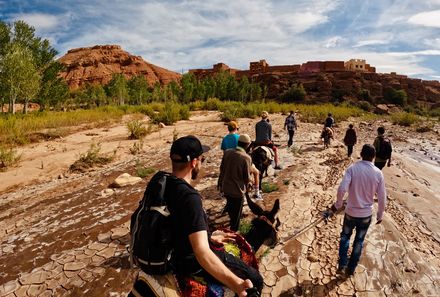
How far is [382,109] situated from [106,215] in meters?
61.5

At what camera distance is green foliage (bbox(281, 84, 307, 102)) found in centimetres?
6272

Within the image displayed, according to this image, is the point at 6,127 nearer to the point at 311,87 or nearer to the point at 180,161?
the point at 180,161

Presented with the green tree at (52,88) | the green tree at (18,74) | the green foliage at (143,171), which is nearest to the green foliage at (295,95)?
the green tree at (52,88)

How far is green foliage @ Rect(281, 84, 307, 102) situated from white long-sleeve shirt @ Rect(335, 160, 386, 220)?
61624mm

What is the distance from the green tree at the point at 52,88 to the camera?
3049cm

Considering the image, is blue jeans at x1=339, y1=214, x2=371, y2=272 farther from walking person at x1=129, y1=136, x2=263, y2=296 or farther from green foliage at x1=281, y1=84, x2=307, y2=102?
green foliage at x1=281, y1=84, x2=307, y2=102

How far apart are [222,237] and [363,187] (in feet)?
7.73

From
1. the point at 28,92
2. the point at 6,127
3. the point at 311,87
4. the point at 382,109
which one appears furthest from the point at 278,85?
the point at 6,127

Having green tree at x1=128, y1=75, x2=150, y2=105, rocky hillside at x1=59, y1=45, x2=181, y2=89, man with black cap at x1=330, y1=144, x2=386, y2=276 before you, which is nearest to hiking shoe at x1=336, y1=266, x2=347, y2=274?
man with black cap at x1=330, y1=144, x2=386, y2=276

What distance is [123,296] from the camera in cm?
372

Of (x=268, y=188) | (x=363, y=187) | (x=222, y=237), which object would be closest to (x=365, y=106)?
(x=268, y=188)

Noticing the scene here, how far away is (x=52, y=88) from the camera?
1245 inches

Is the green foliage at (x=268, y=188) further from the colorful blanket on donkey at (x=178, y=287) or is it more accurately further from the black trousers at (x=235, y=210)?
the colorful blanket on donkey at (x=178, y=287)

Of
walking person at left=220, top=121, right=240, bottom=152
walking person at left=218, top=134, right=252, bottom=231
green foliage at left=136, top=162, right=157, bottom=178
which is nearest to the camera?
walking person at left=218, top=134, right=252, bottom=231
